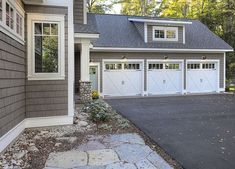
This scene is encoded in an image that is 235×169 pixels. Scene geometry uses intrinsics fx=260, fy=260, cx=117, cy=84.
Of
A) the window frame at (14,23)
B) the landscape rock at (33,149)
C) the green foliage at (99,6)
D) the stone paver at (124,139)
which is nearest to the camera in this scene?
the window frame at (14,23)

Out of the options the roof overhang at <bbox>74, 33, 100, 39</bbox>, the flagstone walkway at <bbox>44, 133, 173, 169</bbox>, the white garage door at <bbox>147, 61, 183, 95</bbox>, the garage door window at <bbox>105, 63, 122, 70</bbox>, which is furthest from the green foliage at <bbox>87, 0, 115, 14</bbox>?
the flagstone walkway at <bbox>44, 133, 173, 169</bbox>

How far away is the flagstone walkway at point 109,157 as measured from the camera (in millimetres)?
4141

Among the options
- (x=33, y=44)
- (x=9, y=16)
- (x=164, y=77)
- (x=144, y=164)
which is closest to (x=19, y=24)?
(x=33, y=44)

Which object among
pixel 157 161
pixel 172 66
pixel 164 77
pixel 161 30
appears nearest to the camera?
pixel 157 161

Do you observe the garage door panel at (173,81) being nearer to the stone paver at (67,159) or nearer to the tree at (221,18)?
the tree at (221,18)

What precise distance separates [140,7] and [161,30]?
1421 centimetres

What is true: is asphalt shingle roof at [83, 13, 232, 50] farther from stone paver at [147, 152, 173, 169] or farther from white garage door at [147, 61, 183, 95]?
stone paver at [147, 152, 173, 169]

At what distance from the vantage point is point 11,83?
525cm

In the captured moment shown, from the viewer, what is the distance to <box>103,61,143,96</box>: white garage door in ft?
48.9

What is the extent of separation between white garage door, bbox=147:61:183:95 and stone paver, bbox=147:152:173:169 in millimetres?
11085

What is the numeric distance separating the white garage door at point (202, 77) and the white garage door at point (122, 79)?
10.9 feet

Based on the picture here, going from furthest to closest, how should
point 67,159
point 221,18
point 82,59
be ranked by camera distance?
point 221,18 → point 82,59 → point 67,159

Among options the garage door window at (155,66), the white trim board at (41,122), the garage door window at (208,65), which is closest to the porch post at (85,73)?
the white trim board at (41,122)

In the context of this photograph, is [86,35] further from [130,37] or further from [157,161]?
[130,37]
